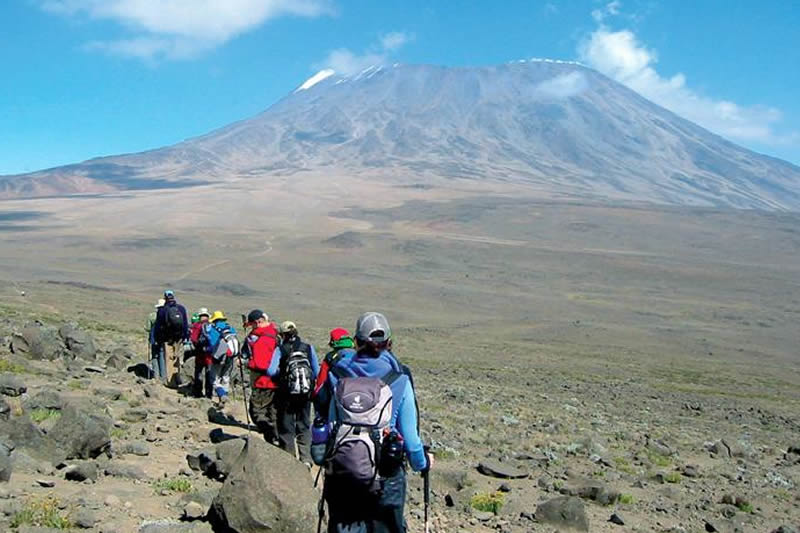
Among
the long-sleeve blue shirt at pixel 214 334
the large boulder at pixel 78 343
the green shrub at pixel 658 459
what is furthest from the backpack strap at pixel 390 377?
the large boulder at pixel 78 343

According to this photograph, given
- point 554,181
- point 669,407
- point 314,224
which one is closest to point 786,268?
point 314,224

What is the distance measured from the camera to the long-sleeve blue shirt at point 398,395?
4176 millimetres

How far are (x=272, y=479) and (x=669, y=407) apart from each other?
1733cm

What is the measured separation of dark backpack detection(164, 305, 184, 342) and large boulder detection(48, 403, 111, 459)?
16.6 ft

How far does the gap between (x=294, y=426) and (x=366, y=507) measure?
13.1 ft

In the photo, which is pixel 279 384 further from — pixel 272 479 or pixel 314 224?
pixel 314 224

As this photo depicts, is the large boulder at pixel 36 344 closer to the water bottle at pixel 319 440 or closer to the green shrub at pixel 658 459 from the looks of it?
the water bottle at pixel 319 440

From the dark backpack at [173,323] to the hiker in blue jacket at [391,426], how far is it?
328 inches

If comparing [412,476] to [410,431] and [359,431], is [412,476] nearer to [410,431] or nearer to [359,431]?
[410,431]

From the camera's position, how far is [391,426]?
4.16m

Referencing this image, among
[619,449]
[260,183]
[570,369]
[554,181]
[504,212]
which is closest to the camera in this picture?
[619,449]

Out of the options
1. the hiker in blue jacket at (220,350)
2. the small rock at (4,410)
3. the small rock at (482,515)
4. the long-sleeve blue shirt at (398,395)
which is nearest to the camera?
the long-sleeve blue shirt at (398,395)

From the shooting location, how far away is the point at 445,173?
181 m

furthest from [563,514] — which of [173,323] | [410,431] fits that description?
[173,323]
